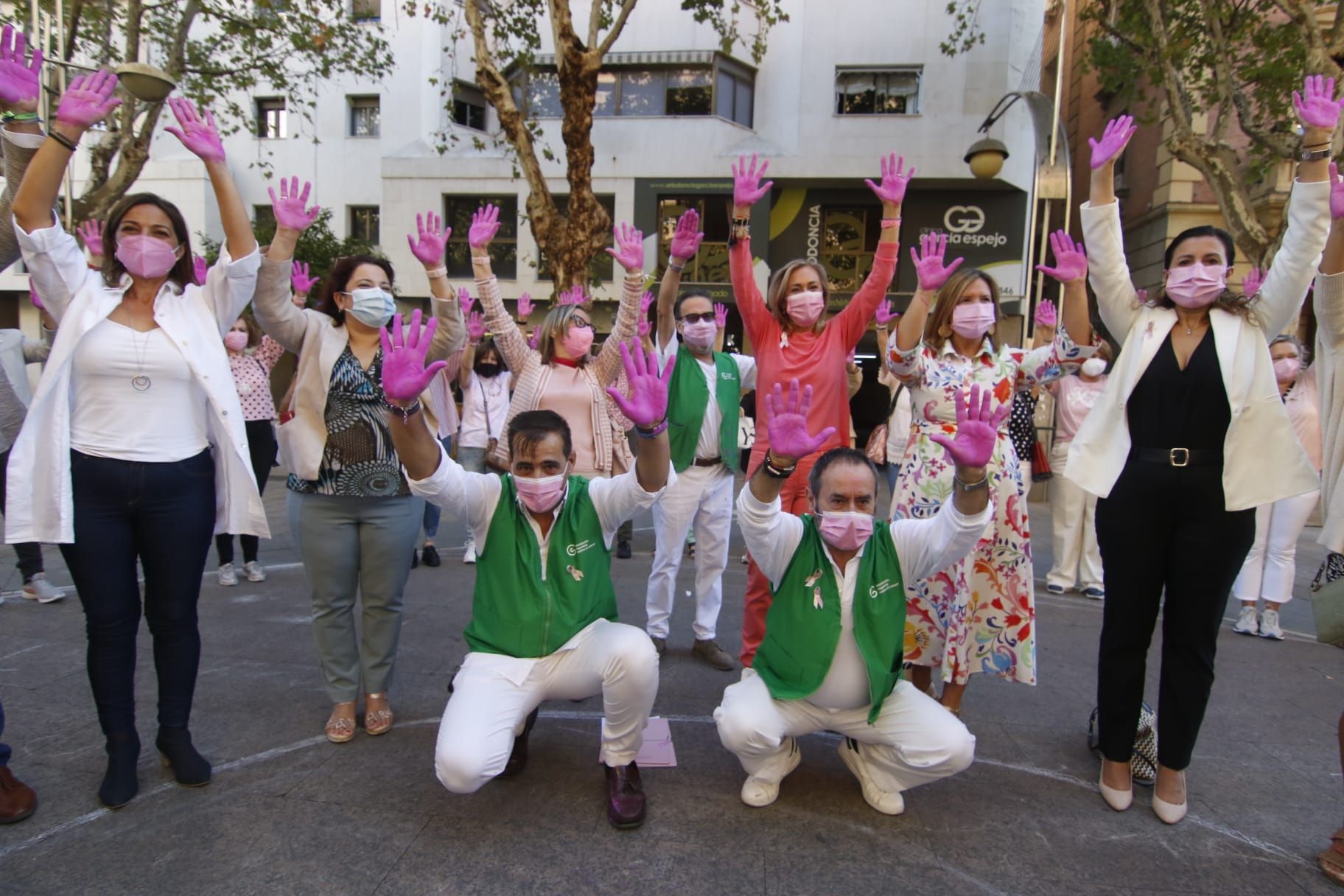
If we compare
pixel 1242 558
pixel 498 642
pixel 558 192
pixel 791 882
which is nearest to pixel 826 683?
pixel 791 882

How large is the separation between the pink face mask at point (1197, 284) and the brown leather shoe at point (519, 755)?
115 inches

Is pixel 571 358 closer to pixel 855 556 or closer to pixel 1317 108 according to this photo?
pixel 855 556

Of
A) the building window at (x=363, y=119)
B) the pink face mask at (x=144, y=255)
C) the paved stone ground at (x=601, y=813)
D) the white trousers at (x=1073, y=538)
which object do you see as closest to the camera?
the paved stone ground at (x=601, y=813)

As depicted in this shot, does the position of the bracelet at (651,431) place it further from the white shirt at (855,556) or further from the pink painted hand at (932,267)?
the pink painted hand at (932,267)

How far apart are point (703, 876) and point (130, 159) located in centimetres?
1182

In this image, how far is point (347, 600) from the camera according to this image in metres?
3.35

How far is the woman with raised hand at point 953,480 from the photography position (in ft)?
11.2

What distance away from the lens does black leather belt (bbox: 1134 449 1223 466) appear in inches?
110

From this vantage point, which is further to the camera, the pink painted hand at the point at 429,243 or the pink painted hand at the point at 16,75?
the pink painted hand at the point at 429,243

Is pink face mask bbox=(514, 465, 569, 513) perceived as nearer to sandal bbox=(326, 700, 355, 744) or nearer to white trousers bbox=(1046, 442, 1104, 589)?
sandal bbox=(326, 700, 355, 744)

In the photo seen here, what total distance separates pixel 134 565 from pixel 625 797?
6.46 ft

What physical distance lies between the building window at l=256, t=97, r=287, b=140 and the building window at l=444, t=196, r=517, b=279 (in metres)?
5.20

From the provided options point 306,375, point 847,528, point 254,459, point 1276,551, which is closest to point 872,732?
point 847,528

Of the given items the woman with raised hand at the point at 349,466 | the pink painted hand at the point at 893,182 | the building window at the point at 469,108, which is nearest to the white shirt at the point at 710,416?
the pink painted hand at the point at 893,182
